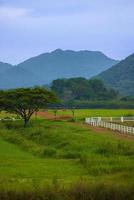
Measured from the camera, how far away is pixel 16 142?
46.2m

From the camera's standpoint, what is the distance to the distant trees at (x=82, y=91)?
593ft

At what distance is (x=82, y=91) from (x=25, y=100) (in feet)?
371

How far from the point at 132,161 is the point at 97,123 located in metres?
36.4

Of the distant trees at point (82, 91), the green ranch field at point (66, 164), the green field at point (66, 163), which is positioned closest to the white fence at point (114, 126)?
the green ranch field at point (66, 164)

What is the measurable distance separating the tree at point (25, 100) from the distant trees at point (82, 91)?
345 feet

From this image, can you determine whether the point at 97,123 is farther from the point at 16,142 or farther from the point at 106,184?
the point at 106,184

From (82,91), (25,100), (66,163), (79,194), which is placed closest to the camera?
(79,194)

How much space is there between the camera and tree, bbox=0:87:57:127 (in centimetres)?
7001

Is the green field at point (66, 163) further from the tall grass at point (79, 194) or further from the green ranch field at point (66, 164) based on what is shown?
the tall grass at point (79, 194)

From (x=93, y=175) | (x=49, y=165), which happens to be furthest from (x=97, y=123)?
(x=93, y=175)

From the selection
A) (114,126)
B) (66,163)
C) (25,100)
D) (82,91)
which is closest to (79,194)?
(66,163)

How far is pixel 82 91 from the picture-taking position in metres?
182

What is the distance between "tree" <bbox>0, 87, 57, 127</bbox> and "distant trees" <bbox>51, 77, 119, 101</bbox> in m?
105

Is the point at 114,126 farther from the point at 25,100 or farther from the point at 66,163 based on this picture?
the point at 66,163
